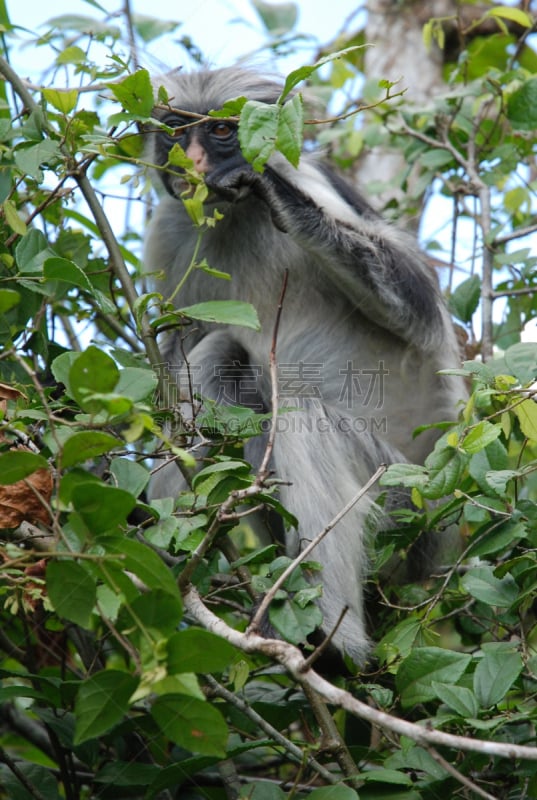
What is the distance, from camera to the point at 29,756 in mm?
3996

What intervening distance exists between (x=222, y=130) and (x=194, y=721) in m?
2.86

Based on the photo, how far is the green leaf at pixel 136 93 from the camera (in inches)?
113

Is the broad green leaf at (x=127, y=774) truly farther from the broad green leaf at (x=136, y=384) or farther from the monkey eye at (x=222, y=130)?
the monkey eye at (x=222, y=130)

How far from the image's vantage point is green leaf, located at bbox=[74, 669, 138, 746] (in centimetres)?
215

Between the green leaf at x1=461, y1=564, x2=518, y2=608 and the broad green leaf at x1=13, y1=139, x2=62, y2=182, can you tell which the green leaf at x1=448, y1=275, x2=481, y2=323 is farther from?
the broad green leaf at x1=13, y1=139, x2=62, y2=182

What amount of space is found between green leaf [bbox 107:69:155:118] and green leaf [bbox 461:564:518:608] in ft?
5.71

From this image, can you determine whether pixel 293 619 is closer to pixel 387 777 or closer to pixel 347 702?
pixel 387 777

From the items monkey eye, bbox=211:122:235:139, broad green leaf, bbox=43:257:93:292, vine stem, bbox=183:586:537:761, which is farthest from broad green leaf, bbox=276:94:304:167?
monkey eye, bbox=211:122:235:139

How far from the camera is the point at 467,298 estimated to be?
14.3 ft

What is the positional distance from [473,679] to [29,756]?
2.07 meters

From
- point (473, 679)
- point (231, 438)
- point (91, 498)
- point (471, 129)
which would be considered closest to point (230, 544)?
point (231, 438)

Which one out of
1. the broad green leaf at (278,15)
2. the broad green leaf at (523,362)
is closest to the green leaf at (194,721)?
the broad green leaf at (523,362)

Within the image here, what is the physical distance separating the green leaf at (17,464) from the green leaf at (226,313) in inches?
32.4

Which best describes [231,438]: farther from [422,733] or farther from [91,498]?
[422,733]
